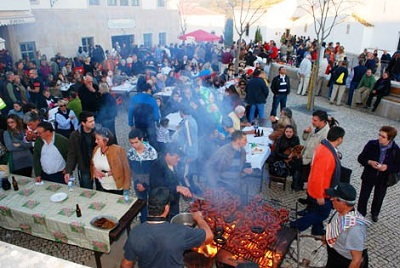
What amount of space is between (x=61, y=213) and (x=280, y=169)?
13.5 ft

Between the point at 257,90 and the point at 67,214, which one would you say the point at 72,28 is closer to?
the point at 257,90

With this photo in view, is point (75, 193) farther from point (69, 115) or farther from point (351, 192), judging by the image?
point (351, 192)

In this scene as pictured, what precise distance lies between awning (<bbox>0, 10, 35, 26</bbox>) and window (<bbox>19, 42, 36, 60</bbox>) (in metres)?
1.78

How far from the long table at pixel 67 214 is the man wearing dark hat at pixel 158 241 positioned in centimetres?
125

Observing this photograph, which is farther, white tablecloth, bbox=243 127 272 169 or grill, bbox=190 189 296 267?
white tablecloth, bbox=243 127 272 169

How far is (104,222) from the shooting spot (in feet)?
12.6

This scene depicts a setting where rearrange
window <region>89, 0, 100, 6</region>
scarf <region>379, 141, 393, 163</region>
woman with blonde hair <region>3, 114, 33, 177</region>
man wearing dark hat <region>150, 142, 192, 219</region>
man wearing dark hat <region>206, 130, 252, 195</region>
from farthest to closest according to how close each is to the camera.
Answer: window <region>89, 0, 100, 6</region>, woman with blonde hair <region>3, 114, 33, 177</region>, man wearing dark hat <region>206, 130, 252, 195</region>, scarf <region>379, 141, 393, 163</region>, man wearing dark hat <region>150, 142, 192, 219</region>

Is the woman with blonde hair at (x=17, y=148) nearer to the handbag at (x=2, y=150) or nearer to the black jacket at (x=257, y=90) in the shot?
the handbag at (x=2, y=150)

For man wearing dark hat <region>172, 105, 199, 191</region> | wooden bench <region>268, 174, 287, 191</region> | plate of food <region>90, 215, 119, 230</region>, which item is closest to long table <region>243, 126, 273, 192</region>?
wooden bench <region>268, 174, 287, 191</region>

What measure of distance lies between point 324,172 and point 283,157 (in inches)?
83.1

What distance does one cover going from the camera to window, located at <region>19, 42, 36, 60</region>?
1702 centimetres

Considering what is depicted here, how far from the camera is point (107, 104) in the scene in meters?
7.40

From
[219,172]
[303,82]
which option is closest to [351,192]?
[219,172]

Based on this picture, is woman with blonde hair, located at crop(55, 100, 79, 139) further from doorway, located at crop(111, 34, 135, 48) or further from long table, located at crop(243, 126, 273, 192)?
doorway, located at crop(111, 34, 135, 48)
